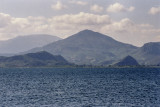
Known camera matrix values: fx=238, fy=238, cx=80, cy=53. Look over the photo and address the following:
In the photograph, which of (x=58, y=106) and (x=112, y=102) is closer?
(x=58, y=106)

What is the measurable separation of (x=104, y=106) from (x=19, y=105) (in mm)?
29554

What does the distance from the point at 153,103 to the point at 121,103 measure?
11.7 metres

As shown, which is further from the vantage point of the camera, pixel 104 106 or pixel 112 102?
pixel 112 102

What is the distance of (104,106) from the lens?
81.0 m

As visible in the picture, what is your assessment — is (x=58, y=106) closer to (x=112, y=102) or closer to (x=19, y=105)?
(x=19, y=105)

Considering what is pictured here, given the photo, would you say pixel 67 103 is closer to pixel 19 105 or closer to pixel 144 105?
pixel 19 105

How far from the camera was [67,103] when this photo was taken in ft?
283

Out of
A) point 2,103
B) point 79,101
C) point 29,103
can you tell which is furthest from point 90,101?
point 2,103

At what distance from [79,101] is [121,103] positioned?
1572 centimetres

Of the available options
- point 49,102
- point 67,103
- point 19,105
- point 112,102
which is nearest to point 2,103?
point 19,105

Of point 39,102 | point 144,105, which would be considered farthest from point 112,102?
point 39,102

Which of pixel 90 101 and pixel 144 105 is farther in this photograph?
pixel 90 101

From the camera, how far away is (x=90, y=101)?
89.8 meters

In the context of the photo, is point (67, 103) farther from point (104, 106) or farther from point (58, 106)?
point (104, 106)
